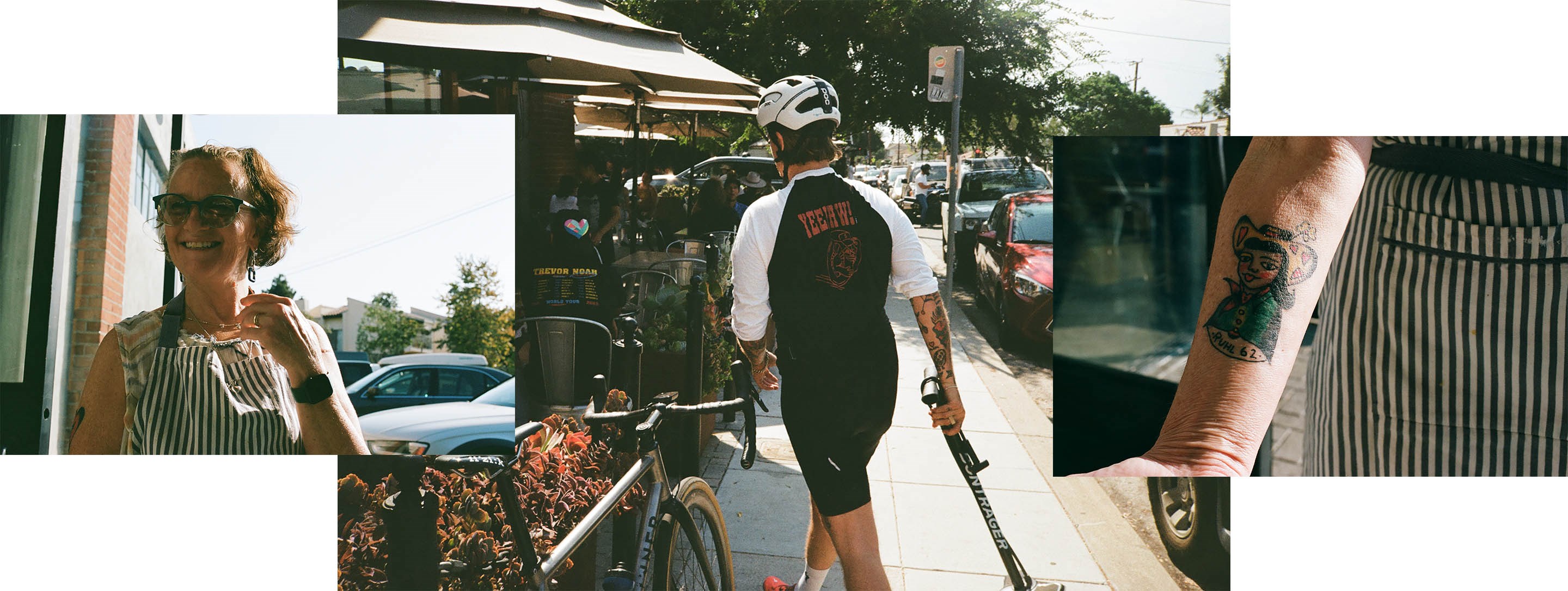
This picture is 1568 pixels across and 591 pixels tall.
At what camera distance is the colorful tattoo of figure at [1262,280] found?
6.81 feet

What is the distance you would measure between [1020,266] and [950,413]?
950mm

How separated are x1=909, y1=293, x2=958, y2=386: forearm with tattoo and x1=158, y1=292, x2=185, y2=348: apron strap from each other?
244 centimetres

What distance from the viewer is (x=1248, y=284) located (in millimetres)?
2176

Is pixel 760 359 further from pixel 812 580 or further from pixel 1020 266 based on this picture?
pixel 1020 266

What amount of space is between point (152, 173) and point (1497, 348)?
Result: 167 inches

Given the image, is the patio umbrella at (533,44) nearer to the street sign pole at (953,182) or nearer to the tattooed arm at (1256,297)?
the street sign pole at (953,182)

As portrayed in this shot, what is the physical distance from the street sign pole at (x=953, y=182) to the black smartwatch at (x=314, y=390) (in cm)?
230

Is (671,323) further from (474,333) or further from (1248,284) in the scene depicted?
(1248,284)

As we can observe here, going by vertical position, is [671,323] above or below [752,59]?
below

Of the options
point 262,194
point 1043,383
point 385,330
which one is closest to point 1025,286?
point 1043,383

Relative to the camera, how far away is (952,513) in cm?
338

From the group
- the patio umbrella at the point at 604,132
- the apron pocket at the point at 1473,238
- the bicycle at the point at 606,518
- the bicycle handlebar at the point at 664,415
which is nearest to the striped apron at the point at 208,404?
the bicycle at the point at 606,518

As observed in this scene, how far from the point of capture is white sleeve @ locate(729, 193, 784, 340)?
2.88 metres

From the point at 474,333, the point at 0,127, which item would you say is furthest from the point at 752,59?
the point at 0,127
